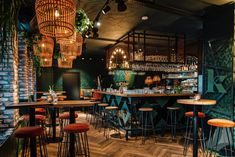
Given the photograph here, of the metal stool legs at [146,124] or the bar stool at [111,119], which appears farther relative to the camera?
the bar stool at [111,119]

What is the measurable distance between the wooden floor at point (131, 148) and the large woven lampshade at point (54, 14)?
2.80 metres

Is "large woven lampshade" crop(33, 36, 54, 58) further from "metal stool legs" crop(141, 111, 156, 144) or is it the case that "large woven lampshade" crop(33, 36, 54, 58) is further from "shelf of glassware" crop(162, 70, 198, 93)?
"shelf of glassware" crop(162, 70, 198, 93)

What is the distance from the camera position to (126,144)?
14.6 feet

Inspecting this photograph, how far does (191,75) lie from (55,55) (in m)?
7.45

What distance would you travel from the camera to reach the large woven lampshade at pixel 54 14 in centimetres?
179

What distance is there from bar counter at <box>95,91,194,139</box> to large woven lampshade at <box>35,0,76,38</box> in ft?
10.9

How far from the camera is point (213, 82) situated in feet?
13.6

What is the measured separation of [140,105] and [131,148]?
1.47m

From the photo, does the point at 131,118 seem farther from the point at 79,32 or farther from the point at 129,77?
the point at 129,77

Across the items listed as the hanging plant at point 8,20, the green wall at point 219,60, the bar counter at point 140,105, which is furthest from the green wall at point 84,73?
the hanging plant at point 8,20

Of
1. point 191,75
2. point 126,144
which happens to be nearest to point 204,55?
point 126,144

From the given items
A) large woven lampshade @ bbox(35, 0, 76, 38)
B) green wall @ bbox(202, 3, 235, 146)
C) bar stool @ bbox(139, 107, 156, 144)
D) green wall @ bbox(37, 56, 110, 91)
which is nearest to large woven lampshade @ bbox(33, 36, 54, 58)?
large woven lampshade @ bbox(35, 0, 76, 38)

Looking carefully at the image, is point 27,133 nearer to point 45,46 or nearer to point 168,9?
point 45,46

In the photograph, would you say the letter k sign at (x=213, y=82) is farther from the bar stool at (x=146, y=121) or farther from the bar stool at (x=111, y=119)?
the bar stool at (x=111, y=119)
